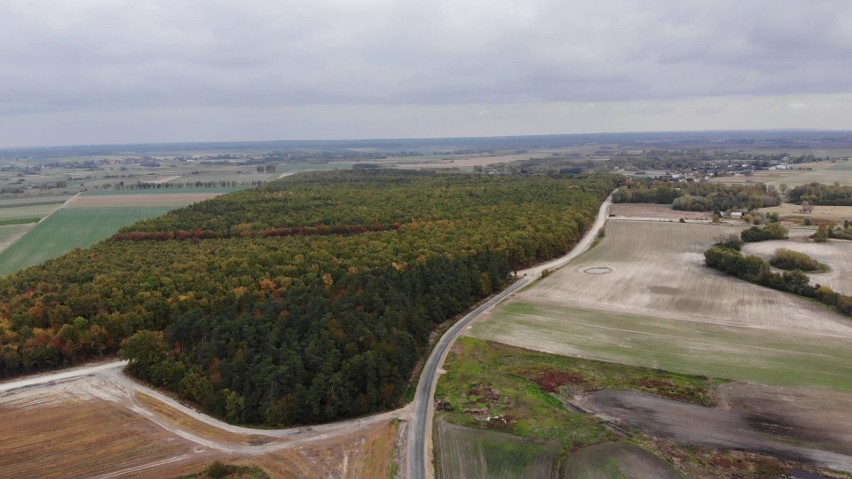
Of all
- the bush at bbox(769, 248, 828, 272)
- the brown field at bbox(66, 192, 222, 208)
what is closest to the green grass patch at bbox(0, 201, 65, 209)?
the brown field at bbox(66, 192, 222, 208)

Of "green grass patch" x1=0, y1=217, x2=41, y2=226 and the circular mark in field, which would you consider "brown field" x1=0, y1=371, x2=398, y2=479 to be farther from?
"green grass patch" x1=0, y1=217, x2=41, y2=226

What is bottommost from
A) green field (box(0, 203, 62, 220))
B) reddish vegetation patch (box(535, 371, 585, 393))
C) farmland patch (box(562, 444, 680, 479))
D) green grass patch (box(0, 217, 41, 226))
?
farmland patch (box(562, 444, 680, 479))

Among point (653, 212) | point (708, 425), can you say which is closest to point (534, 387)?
point (708, 425)

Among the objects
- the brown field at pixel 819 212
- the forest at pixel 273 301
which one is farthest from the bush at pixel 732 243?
the brown field at pixel 819 212

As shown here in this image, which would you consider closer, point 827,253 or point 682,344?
point 682,344

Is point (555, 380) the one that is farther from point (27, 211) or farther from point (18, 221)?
point (27, 211)

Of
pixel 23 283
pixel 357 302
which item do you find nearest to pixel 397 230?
pixel 357 302
